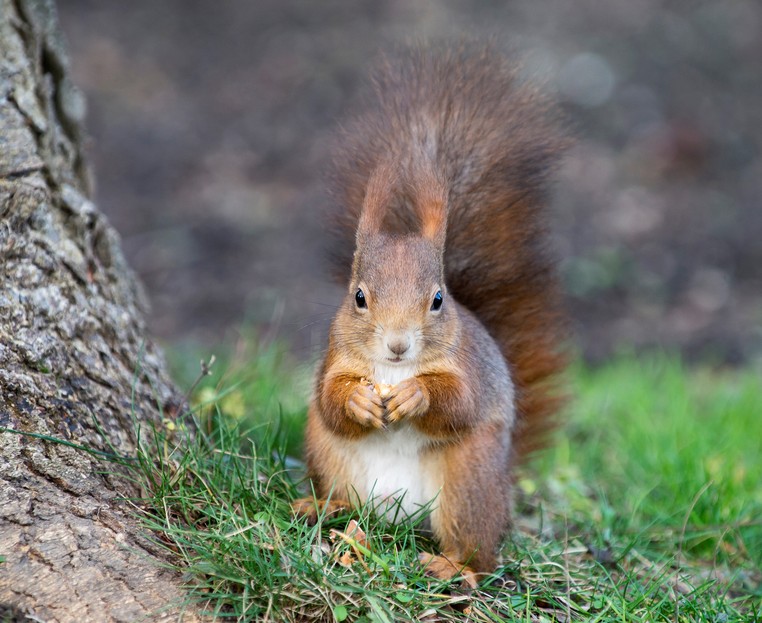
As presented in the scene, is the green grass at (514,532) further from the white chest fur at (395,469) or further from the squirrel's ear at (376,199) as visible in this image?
the squirrel's ear at (376,199)

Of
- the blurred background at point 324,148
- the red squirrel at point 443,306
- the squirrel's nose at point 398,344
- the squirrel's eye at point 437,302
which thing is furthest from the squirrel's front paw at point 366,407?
the blurred background at point 324,148

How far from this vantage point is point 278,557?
1.61 metres

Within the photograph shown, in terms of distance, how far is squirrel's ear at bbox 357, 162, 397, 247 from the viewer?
6.22 feet

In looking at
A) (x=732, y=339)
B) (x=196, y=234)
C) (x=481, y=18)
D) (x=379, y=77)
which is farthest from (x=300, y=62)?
(x=379, y=77)

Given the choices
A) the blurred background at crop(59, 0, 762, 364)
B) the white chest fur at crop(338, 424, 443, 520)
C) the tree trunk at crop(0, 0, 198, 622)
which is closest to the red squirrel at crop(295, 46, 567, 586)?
the white chest fur at crop(338, 424, 443, 520)

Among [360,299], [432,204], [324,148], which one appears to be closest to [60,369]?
[360,299]

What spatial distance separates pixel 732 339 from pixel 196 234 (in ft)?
8.75

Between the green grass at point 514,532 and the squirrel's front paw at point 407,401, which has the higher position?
the squirrel's front paw at point 407,401

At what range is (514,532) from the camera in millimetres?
2092

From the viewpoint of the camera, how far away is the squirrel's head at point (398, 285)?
5.89 ft

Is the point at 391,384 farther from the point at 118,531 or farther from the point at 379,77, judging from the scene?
the point at 379,77

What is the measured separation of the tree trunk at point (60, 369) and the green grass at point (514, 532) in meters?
0.10

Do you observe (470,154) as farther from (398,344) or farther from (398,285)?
(398,344)

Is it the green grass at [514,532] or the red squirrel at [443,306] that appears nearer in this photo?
the green grass at [514,532]
